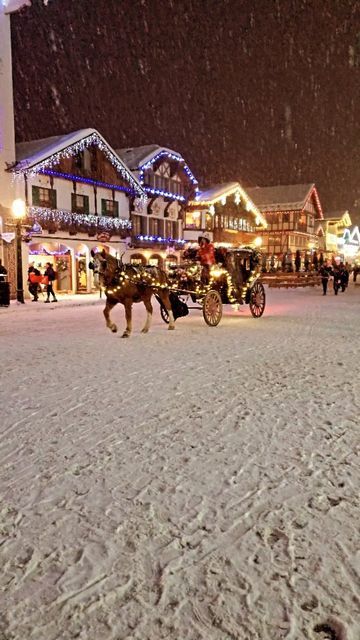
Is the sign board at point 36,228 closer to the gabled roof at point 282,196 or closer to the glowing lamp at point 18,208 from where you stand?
the glowing lamp at point 18,208

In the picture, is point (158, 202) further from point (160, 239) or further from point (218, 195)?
point (218, 195)

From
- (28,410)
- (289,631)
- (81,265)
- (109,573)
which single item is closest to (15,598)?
(109,573)

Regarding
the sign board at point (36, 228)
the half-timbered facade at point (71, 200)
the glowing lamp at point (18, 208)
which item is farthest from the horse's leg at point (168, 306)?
the sign board at point (36, 228)

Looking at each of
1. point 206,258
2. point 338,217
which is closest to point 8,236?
point 206,258

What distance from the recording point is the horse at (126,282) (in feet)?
36.8

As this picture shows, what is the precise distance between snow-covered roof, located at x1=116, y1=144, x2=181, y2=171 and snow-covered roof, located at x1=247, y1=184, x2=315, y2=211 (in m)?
22.7

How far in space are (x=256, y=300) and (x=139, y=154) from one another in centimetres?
2703

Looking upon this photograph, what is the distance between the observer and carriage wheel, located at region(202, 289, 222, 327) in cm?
1273

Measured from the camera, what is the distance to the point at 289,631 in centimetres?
217

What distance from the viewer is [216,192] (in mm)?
44969

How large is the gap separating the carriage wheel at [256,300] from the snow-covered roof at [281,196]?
149ft

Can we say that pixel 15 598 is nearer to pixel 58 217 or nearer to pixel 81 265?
pixel 58 217

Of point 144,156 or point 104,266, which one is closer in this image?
point 104,266

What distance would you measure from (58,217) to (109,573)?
27.5m
